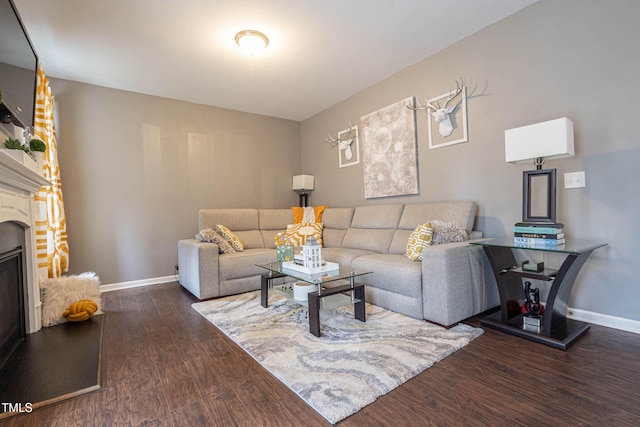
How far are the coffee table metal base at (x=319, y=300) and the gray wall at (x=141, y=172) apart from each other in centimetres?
193

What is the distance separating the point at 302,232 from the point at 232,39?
2232 millimetres

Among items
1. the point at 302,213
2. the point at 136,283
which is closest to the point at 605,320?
the point at 302,213

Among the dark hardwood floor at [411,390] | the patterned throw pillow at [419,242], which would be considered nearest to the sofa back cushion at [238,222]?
the dark hardwood floor at [411,390]

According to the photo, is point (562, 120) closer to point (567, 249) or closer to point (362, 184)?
point (567, 249)

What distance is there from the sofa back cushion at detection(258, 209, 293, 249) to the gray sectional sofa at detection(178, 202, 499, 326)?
1cm

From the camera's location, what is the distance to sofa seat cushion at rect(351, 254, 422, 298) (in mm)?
2270

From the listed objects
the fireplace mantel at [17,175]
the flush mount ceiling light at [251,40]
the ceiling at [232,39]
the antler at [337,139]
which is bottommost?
the fireplace mantel at [17,175]

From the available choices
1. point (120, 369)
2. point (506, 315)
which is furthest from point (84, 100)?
point (506, 315)

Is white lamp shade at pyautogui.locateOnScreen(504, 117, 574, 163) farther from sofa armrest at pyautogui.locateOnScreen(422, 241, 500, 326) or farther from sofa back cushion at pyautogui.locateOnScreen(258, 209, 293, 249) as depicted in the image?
sofa back cushion at pyautogui.locateOnScreen(258, 209, 293, 249)

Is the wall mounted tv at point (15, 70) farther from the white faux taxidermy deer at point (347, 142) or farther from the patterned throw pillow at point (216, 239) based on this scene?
the white faux taxidermy deer at point (347, 142)

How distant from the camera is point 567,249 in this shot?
1.78 metres

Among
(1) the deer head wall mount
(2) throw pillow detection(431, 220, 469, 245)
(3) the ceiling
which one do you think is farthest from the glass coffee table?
(1) the deer head wall mount

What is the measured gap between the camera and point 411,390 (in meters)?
1.43

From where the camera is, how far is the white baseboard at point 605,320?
1.99m
